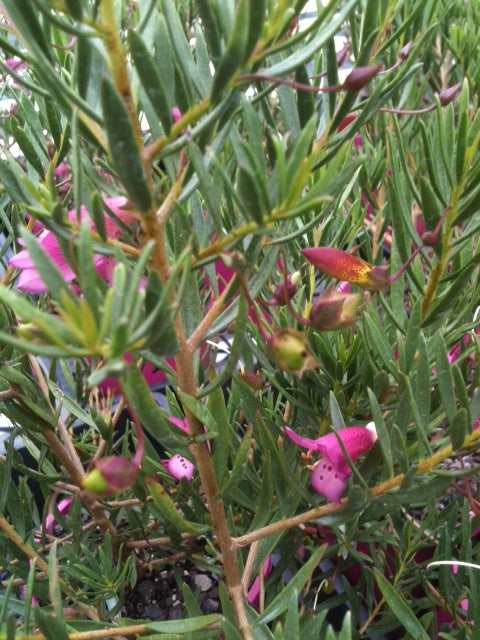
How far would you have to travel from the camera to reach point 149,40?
26 cm

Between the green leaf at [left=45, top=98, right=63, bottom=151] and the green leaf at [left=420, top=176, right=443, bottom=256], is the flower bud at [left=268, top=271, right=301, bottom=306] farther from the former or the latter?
the green leaf at [left=45, top=98, right=63, bottom=151]

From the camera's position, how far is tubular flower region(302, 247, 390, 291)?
0.34 meters

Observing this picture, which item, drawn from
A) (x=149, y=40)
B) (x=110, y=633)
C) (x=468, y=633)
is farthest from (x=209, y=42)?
(x=468, y=633)

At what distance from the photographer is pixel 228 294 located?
29cm

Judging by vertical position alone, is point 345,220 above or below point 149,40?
below

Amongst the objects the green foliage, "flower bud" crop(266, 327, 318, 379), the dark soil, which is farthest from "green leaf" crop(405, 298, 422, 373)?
the dark soil

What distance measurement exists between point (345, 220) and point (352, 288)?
10 cm

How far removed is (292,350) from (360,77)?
0.13m

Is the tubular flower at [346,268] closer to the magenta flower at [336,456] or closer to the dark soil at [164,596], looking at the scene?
the magenta flower at [336,456]

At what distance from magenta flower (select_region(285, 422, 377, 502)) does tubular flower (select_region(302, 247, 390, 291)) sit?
9 centimetres

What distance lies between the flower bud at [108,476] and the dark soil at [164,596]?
0.44 metres

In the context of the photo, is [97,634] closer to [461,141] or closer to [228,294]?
[228,294]

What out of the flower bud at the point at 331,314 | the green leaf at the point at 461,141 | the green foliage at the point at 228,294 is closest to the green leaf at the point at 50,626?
the green foliage at the point at 228,294

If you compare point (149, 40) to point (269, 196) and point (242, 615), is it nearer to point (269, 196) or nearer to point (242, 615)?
point (269, 196)
